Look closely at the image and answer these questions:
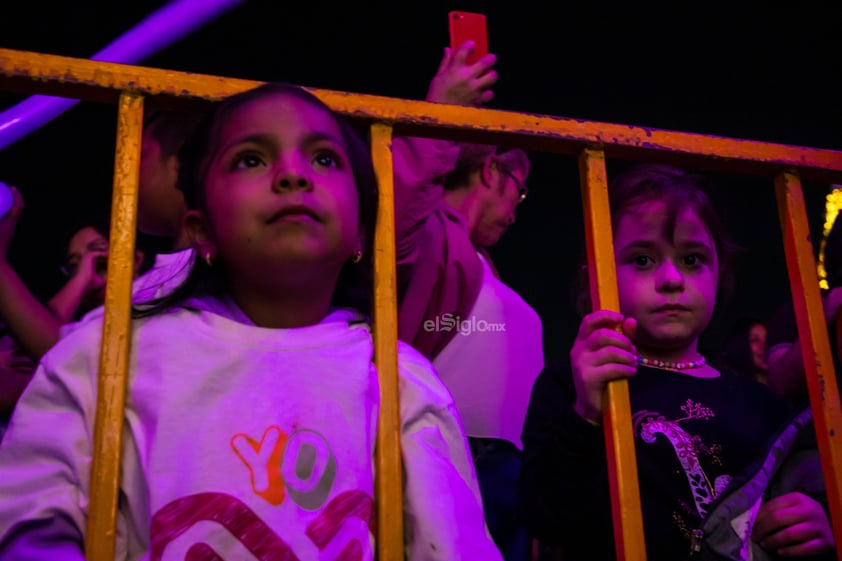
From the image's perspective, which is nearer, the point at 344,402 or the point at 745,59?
the point at 344,402

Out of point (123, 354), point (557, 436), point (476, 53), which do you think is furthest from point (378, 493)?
point (476, 53)

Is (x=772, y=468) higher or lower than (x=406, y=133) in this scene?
lower

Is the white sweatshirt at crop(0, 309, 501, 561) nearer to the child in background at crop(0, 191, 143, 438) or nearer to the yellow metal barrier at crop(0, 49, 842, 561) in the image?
the yellow metal barrier at crop(0, 49, 842, 561)

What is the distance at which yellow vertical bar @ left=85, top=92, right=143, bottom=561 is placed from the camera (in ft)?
→ 2.30

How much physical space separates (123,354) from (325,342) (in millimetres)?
268

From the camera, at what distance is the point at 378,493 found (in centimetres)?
77

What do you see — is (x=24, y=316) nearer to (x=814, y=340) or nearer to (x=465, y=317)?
(x=465, y=317)

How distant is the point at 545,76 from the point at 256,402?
3462 millimetres

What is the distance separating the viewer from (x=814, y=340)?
0.96 m

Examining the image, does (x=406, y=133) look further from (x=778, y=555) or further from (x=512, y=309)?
(x=512, y=309)

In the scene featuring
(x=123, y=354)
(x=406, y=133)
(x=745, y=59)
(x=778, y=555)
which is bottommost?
(x=778, y=555)

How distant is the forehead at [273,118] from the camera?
944 millimetres

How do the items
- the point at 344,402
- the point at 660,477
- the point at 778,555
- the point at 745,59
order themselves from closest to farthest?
1. the point at 344,402
2. the point at 778,555
3. the point at 660,477
4. the point at 745,59

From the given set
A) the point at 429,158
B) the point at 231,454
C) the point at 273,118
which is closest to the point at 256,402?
the point at 231,454
